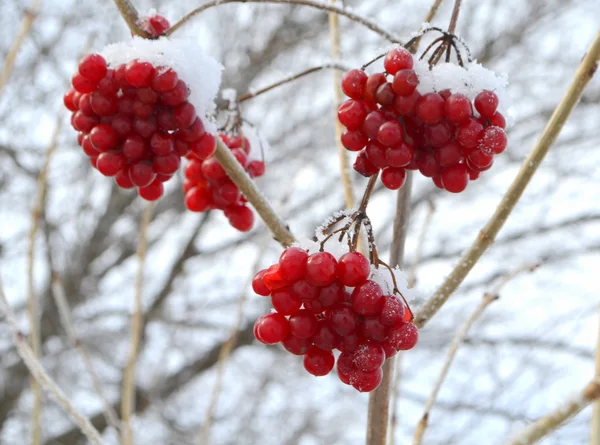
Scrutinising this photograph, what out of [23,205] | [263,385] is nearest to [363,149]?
[263,385]

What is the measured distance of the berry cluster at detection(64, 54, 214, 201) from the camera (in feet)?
2.79

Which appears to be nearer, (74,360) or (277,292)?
(277,292)

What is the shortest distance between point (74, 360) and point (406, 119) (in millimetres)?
5283

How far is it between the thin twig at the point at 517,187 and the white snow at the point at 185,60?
1.39ft

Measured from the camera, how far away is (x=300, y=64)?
5.87 meters

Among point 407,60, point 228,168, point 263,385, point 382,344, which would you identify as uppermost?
point 263,385

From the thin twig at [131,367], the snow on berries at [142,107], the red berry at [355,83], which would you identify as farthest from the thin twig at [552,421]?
the thin twig at [131,367]

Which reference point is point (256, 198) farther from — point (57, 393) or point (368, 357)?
point (57, 393)

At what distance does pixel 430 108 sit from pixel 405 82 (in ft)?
0.15

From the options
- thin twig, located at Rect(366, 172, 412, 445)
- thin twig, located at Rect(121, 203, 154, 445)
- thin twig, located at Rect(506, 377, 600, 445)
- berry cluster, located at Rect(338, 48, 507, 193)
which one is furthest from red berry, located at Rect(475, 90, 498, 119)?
thin twig, located at Rect(121, 203, 154, 445)

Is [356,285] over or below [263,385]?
below

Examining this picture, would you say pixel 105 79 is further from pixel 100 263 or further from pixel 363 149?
pixel 100 263

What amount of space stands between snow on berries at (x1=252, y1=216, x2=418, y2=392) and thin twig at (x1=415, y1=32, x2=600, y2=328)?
0.19 m

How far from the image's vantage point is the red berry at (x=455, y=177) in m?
0.81
